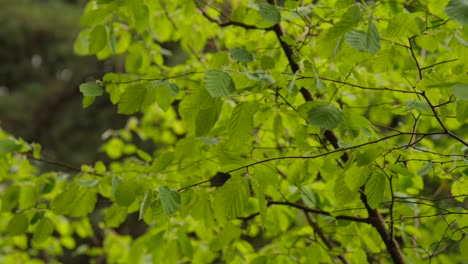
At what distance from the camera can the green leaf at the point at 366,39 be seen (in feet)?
2.28

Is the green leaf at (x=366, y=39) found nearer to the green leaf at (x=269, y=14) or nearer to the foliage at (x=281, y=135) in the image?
the foliage at (x=281, y=135)

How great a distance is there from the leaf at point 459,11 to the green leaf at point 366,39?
10 cm

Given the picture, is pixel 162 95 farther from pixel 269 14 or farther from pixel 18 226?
pixel 18 226

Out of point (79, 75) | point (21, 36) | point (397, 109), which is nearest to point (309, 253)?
point (397, 109)

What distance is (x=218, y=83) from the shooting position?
703 mm

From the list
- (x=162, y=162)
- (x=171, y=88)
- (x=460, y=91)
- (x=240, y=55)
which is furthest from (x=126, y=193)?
(x=460, y=91)

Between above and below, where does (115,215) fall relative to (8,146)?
below

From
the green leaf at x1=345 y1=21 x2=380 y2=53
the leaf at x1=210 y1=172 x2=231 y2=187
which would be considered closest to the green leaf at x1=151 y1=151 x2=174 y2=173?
the leaf at x1=210 y1=172 x2=231 y2=187

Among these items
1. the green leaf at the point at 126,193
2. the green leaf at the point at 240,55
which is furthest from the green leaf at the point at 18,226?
the green leaf at the point at 240,55

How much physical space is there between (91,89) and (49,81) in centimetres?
A: 951

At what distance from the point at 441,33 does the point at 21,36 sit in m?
10.00

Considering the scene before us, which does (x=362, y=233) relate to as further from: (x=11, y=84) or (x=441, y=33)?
(x=11, y=84)

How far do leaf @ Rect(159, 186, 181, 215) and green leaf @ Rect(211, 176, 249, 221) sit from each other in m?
0.07

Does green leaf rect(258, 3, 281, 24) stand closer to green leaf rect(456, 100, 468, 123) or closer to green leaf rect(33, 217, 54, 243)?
green leaf rect(456, 100, 468, 123)
